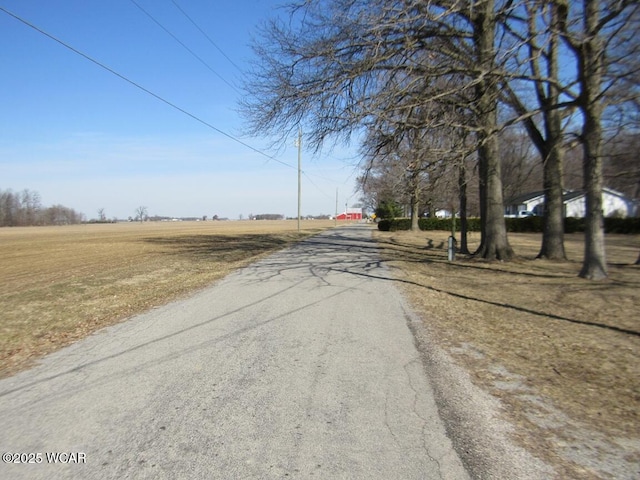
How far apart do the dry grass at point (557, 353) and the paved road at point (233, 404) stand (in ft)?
2.70

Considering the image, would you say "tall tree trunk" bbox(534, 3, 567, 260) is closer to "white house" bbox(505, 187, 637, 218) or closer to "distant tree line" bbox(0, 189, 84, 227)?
"white house" bbox(505, 187, 637, 218)

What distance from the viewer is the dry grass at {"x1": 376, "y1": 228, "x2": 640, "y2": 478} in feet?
11.0

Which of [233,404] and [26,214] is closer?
[233,404]

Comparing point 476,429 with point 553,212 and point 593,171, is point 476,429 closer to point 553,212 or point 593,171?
point 593,171

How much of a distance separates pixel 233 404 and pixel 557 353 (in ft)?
13.8

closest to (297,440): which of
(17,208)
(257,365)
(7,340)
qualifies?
(257,365)

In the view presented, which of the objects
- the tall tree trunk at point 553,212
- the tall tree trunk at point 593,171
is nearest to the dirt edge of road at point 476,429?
the tall tree trunk at point 593,171

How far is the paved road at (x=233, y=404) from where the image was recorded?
3.05m

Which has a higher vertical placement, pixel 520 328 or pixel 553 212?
pixel 553 212

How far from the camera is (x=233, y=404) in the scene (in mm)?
4020

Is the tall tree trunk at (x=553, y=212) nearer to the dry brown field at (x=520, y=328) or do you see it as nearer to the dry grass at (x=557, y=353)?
the dry brown field at (x=520, y=328)

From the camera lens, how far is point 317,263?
16797 mm

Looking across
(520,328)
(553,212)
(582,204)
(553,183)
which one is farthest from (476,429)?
(582,204)

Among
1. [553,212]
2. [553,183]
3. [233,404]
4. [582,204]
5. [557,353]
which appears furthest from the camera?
[582,204]
